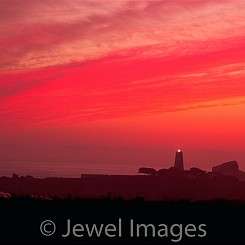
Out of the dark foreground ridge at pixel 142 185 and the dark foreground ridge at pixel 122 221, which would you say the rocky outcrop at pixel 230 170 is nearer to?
the dark foreground ridge at pixel 142 185

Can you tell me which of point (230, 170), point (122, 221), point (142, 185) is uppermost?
point (230, 170)

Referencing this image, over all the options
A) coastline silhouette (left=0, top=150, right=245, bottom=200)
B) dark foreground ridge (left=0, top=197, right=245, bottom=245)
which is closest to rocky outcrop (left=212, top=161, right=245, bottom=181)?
coastline silhouette (left=0, top=150, right=245, bottom=200)

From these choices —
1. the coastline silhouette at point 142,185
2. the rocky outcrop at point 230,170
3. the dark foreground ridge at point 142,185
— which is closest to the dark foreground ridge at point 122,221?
the coastline silhouette at point 142,185

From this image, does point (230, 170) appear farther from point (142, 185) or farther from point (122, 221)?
point (122, 221)

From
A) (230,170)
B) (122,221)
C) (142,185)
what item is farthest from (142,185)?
(230,170)

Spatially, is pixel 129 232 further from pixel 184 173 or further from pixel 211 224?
pixel 184 173

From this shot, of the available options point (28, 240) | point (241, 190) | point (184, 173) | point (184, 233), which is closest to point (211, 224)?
point (184, 233)

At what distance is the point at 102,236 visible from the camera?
1834 cm

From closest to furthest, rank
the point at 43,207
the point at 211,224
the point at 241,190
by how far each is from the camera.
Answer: the point at 211,224 < the point at 43,207 < the point at 241,190

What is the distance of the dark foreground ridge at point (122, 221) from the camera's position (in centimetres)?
1822

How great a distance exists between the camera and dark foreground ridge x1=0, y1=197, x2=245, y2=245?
59.8 feet

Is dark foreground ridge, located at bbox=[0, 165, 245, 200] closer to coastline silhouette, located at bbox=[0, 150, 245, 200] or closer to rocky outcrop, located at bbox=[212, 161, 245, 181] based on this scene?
coastline silhouette, located at bbox=[0, 150, 245, 200]

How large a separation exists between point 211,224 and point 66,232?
4.98 metres

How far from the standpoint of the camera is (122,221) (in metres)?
20.3
